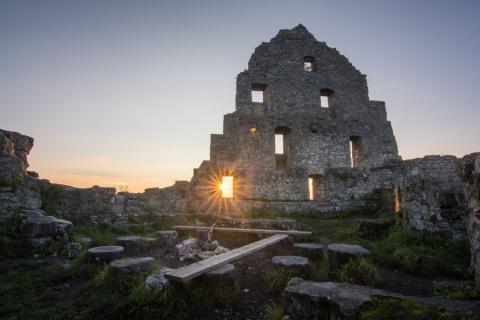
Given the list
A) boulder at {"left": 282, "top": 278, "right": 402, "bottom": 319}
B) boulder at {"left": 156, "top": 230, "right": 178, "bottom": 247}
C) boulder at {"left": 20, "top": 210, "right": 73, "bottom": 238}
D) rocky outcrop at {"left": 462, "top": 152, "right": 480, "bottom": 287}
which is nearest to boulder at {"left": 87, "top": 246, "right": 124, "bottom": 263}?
boulder at {"left": 20, "top": 210, "right": 73, "bottom": 238}

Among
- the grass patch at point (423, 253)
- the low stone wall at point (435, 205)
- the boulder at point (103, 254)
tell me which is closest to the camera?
the grass patch at point (423, 253)

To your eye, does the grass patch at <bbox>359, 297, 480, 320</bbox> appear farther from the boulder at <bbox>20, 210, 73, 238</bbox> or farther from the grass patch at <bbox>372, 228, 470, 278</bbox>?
the boulder at <bbox>20, 210, 73, 238</bbox>

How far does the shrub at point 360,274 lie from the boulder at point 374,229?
2601 mm

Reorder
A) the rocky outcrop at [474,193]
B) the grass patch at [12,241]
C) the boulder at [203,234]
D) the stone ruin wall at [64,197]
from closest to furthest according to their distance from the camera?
the rocky outcrop at [474,193], the grass patch at [12,241], the stone ruin wall at [64,197], the boulder at [203,234]

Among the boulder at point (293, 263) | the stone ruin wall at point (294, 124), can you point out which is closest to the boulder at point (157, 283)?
the boulder at point (293, 263)

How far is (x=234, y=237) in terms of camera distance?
7633mm

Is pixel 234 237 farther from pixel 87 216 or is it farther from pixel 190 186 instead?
pixel 87 216

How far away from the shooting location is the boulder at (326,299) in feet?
7.16

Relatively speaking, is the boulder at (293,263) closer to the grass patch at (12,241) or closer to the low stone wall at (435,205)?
the low stone wall at (435,205)

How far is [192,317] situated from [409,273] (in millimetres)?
3901

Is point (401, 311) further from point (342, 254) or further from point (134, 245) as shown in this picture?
point (134, 245)

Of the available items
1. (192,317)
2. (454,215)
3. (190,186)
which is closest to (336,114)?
(190,186)

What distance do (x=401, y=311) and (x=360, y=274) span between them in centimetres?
221

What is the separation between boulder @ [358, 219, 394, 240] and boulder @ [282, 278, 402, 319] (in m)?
4.48
